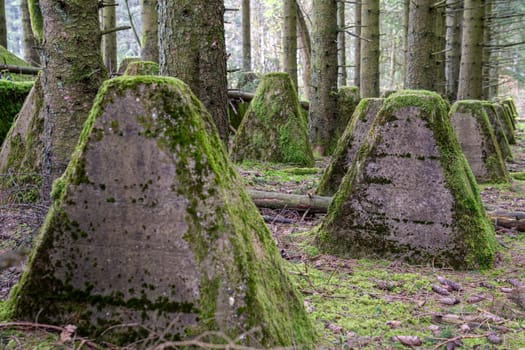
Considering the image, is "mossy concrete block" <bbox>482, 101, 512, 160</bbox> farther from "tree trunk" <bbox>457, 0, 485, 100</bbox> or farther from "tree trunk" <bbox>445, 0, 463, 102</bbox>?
"tree trunk" <bbox>445, 0, 463, 102</bbox>

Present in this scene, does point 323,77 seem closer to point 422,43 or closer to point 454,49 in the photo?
point 422,43

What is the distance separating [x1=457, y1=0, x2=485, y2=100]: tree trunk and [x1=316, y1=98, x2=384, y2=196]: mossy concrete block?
6303 mm

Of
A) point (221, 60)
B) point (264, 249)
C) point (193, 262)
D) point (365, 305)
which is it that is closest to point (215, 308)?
point (193, 262)

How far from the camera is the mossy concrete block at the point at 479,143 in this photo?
8.36m

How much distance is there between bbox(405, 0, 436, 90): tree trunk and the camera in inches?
401

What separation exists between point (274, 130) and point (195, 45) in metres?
4.26

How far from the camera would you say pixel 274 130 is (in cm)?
990

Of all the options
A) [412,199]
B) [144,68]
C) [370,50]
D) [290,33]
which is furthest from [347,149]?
[370,50]

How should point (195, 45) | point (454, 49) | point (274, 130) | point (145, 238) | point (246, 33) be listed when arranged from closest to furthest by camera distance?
point (145, 238) < point (195, 45) < point (274, 130) < point (454, 49) < point (246, 33)

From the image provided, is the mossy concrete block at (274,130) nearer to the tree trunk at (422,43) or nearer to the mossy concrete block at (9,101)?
the tree trunk at (422,43)

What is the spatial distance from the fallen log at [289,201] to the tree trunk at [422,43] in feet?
18.6

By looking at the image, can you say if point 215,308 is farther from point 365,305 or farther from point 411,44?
point 411,44

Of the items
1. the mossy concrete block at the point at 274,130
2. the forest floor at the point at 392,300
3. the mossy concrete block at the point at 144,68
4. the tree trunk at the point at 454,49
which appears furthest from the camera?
the tree trunk at the point at 454,49

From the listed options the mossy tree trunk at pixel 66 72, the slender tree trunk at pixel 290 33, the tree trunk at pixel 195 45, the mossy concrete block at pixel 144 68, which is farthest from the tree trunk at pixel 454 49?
the mossy tree trunk at pixel 66 72
